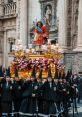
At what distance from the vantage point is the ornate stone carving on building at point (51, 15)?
32.1 metres

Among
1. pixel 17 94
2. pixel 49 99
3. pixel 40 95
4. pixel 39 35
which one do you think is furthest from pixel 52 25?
pixel 49 99

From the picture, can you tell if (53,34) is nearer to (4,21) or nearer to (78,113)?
(4,21)

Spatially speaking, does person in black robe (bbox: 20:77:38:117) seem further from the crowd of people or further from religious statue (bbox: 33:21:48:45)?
religious statue (bbox: 33:21:48:45)

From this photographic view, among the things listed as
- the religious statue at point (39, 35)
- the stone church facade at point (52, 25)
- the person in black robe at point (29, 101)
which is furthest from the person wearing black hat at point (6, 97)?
the stone church facade at point (52, 25)

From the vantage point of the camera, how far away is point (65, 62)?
1148 inches

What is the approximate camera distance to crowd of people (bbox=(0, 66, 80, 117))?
15.1 meters

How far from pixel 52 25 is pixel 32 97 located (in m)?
17.8

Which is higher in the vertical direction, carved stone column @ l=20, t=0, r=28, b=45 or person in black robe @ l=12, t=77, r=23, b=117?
carved stone column @ l=20, t=0, r=28, b=45

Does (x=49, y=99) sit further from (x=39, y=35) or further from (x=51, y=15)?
(x=51, y=15)

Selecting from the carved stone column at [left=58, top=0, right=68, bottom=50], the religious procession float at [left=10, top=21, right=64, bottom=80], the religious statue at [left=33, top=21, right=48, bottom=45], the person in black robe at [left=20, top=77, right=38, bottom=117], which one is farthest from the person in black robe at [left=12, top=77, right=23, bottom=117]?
the carved stone column at [left=58, top=0, right=68, bottom=50]

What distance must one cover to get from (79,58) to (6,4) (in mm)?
13570

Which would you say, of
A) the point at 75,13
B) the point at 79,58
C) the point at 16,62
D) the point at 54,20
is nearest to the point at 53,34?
the point at 54,20

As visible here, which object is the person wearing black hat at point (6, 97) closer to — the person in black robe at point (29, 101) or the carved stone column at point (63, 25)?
the person in black robe at point (29, 101)

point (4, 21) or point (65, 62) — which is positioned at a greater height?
point (4, 21)
